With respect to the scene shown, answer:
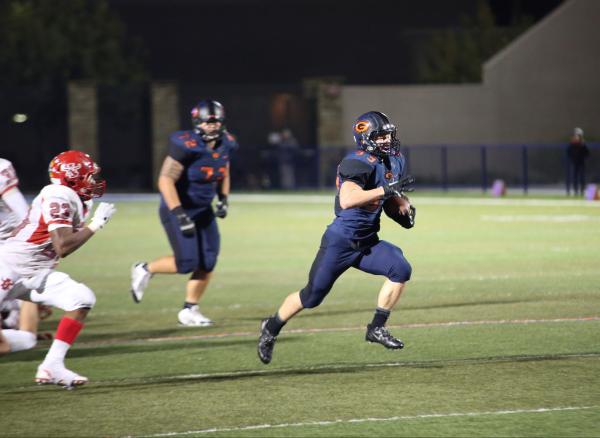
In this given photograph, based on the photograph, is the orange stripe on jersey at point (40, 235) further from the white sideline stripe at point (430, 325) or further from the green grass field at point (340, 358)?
the white sideline stripe at point (430, 325)

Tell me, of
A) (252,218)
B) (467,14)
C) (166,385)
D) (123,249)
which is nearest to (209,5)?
(467,14)

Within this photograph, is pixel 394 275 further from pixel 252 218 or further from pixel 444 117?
pixel 444 117

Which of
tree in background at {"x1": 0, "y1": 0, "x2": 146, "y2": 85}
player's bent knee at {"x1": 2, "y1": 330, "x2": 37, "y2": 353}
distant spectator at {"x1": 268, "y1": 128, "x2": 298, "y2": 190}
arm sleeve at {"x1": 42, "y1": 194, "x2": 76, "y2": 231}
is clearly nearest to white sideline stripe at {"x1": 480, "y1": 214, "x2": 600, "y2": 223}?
distant spectator at {"x1": 268, "y1": 128, "x2": 298, "y2": 190}

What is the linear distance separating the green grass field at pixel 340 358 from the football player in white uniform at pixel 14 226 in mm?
313

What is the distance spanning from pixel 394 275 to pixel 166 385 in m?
1.88

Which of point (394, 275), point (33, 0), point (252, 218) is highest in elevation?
point (33, 0)

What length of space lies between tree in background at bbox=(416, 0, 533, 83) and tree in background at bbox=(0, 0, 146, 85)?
1054 centimetres

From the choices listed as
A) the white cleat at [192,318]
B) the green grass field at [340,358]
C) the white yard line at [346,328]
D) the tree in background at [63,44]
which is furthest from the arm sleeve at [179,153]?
the tree in background at [63,44]

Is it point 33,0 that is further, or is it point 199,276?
point 33,0

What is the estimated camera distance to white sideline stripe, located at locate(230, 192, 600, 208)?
29.6 m

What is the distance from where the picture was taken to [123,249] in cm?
2078

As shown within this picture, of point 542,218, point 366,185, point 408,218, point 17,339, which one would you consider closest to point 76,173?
point 17,339

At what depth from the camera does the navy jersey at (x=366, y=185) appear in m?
9.81

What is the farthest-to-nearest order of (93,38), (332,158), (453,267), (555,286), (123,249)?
(93,38) < (332,158) < (123,249) < (453,267) < (555,286)
